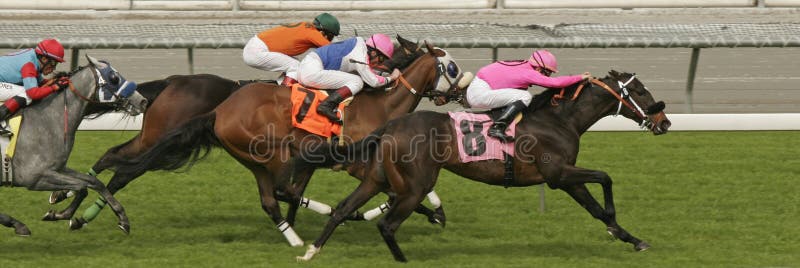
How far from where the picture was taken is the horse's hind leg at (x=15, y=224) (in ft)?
32.7

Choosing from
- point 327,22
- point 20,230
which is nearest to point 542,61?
point 327,22

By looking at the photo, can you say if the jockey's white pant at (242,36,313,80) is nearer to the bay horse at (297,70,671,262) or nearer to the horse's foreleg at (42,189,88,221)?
the horse's foreleg at (42,189,88,221)

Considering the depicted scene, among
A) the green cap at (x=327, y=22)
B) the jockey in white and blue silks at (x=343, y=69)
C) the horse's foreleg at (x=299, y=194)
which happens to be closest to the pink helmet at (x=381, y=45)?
the jockey in white and blue silks at (x=343, y=69)

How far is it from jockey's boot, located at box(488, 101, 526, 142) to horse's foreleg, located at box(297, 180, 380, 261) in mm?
909

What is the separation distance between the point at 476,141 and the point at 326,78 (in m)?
1.48

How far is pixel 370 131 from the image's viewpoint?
1088 cm

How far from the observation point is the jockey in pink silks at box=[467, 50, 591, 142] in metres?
10.4

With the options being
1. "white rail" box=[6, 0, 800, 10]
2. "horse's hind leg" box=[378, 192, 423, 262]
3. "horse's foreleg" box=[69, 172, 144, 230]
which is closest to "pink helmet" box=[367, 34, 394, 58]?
"horse's hind leg" box=[378, 192, 423, 262]

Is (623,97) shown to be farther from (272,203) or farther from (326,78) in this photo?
(272,203)

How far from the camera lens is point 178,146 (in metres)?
10.6

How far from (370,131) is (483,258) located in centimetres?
146

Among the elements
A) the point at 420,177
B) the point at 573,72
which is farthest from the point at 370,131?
the point at 573,72

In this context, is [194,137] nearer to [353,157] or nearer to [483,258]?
[353,157]

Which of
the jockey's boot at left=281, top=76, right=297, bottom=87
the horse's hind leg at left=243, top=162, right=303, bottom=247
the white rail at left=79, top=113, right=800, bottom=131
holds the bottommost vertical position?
the white rail at left=79, top=113, right=800, bottom=131
